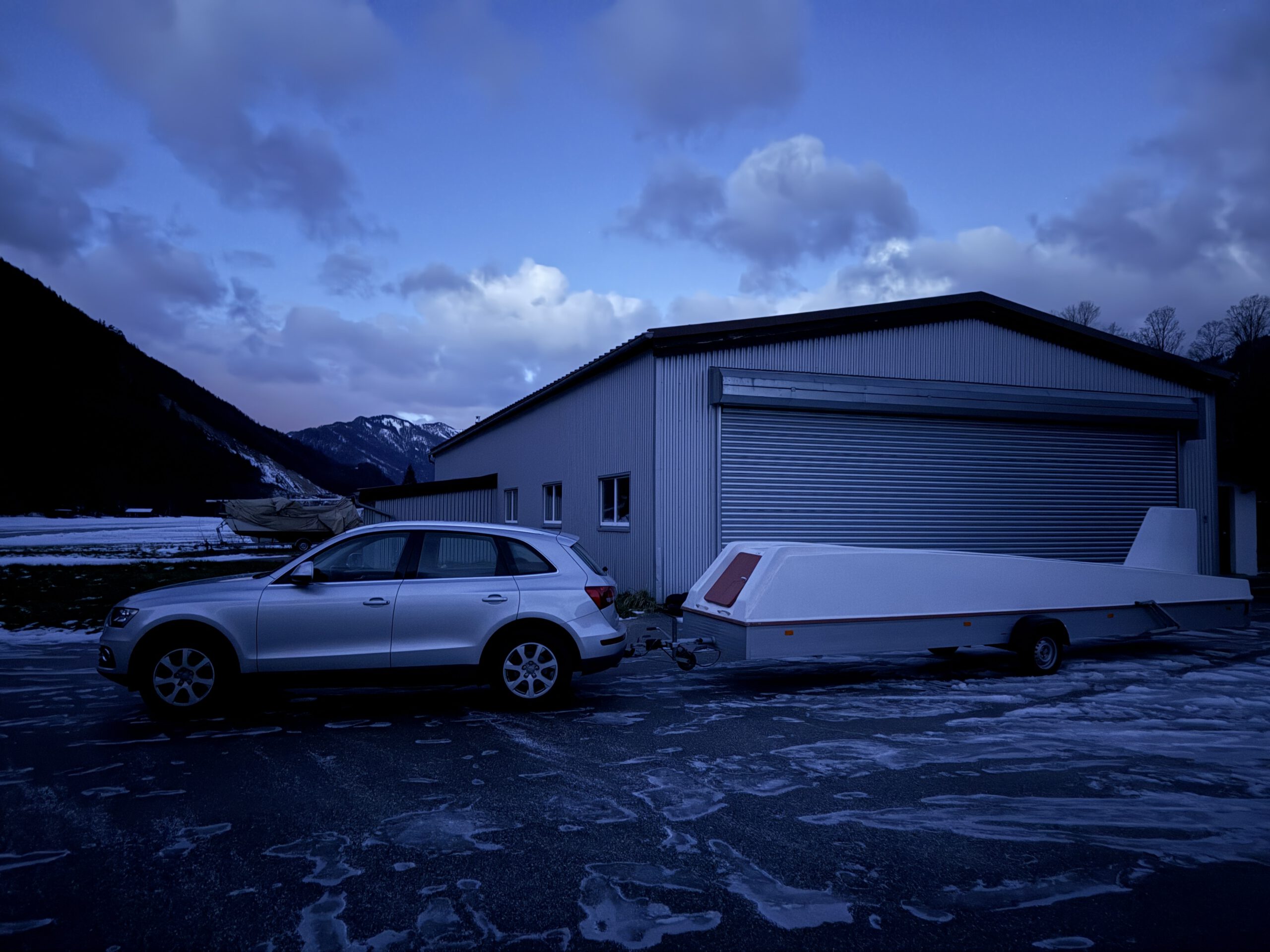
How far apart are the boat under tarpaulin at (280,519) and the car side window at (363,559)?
33.8 meters

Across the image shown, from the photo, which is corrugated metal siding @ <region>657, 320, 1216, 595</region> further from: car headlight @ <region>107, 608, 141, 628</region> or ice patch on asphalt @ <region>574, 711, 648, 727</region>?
car headlight @ <region>107, 608, 141, 628</region>

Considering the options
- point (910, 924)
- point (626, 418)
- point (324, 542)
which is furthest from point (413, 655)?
point (626, 418)

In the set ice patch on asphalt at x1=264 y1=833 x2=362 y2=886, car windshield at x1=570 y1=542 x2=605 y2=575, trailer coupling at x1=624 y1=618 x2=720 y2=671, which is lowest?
ice patch on asphalt at x1=264 y1=833 x2=362 y2=886

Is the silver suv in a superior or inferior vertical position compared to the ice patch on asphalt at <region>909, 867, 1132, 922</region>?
superior

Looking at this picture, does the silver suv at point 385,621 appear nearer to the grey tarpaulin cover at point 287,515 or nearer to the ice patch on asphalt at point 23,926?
the ice patch on asphalt at point 23,926

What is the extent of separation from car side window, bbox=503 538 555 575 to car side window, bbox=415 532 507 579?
4.9 inches

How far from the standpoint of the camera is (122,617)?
6.50 metres

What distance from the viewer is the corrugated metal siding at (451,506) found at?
26047mm

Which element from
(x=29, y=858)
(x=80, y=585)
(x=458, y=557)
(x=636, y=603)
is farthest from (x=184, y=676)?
(x=80, y=585)

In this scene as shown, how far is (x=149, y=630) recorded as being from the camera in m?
6.45

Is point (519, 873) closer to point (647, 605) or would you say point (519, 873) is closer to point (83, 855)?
point (83, 855)

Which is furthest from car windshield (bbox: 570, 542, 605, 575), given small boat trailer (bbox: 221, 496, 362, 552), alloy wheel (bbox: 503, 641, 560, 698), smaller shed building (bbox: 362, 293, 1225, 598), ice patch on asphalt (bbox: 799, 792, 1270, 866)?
small boat trailer (bbox: 221, 496, 362, 552)

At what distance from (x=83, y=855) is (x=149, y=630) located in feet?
9.56

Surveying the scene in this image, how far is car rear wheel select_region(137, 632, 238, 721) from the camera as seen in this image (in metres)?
6.49
